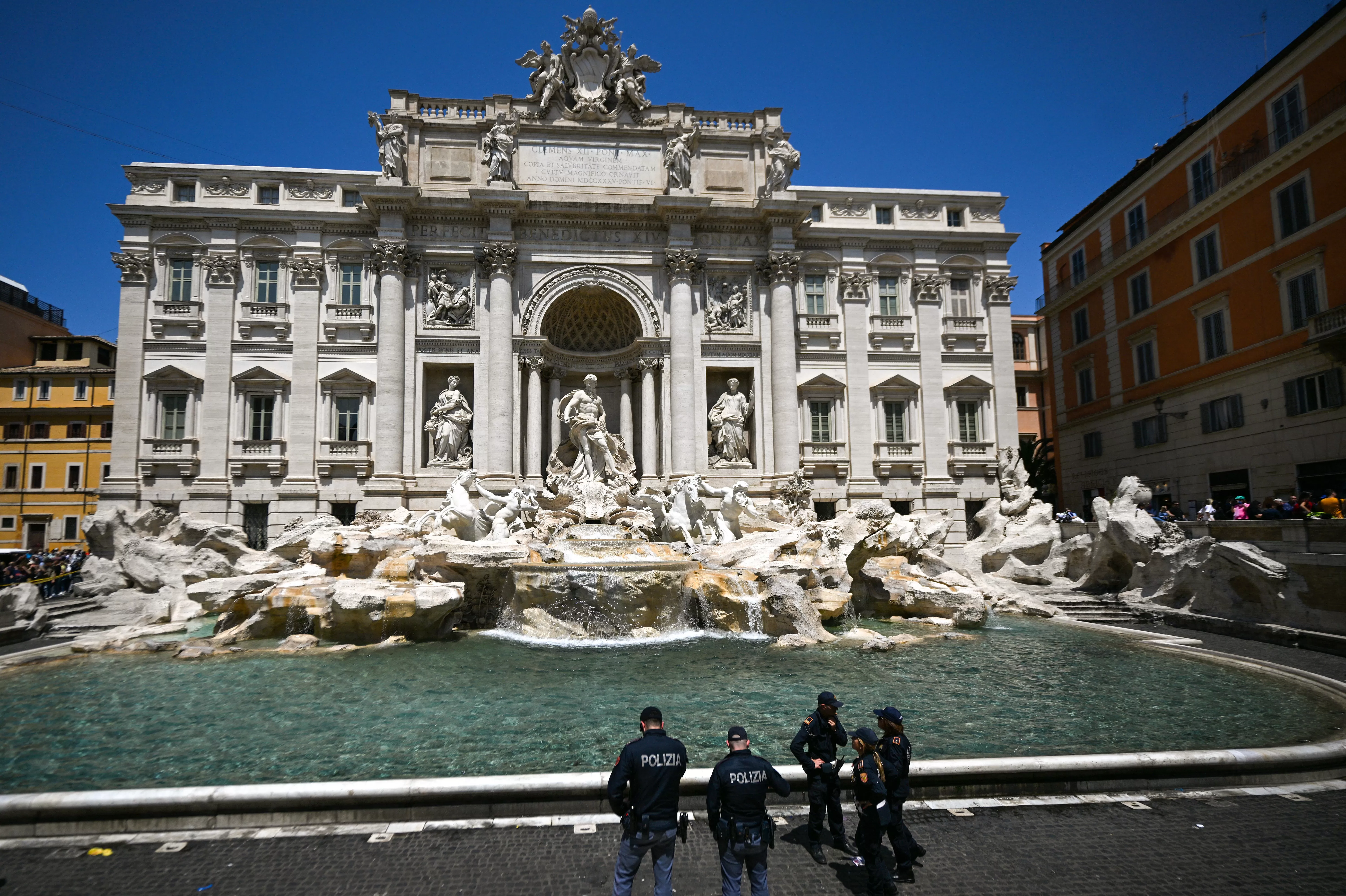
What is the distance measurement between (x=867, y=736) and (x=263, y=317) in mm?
26826

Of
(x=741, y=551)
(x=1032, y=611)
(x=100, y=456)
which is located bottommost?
(x=1032, y=611)

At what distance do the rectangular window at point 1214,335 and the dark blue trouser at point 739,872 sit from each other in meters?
27.2

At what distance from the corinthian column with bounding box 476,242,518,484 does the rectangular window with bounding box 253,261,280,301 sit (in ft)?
24.1

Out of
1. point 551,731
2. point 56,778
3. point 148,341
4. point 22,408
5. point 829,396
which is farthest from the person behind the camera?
point 22,408

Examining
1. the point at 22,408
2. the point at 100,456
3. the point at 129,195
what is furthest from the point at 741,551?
the point at 22,408

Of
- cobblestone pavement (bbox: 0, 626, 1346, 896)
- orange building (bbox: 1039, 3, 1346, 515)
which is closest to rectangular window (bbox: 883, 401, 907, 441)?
orange building (bbox: 1039, 3, 1346, 515)

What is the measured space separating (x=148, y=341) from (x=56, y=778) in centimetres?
2281

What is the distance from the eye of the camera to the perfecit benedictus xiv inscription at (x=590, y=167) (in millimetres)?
26922

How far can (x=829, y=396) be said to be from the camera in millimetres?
27969

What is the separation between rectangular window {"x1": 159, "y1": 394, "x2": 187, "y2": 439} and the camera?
25125mm

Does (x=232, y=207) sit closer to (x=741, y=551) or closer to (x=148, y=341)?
(x=148, y=341)

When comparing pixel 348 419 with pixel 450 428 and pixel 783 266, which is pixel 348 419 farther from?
pixel 783 266

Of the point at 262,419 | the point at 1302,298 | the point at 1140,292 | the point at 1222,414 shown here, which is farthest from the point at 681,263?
the point at 1222,414

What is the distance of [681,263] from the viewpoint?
87.2 feet
